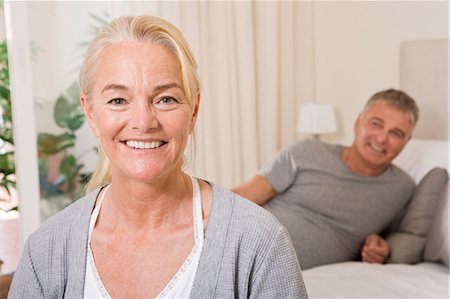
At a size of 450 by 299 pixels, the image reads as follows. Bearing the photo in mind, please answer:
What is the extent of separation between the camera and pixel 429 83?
284 centimetres

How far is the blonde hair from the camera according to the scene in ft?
3.92

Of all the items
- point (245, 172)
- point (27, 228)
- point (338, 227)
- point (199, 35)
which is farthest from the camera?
point (245, 172)

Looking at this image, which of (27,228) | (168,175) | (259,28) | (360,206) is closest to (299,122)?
(259,28)

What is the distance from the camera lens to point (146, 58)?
3.87 ft

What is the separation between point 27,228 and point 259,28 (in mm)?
1665

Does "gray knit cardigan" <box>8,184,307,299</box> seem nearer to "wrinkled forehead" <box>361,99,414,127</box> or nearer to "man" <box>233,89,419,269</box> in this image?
"man" <box>233,89,419,269</box>

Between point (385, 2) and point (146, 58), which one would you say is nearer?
point (146, 58)

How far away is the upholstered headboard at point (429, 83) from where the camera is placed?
9.18 feet

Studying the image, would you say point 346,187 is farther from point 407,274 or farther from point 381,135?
point 407,274

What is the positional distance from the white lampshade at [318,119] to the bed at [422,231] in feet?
1.50

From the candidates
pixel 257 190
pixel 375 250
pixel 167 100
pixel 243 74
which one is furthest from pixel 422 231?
pixel 243 74

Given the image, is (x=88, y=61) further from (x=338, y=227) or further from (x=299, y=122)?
(x=299, y=122)

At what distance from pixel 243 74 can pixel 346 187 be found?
1.30 m

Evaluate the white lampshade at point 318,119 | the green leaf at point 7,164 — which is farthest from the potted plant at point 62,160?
the white lampshade at point 318,119
